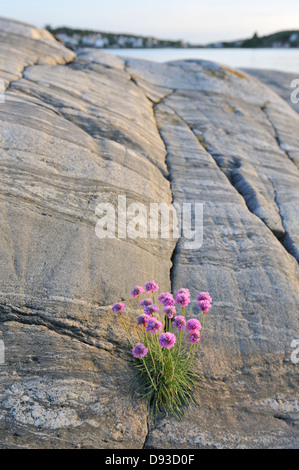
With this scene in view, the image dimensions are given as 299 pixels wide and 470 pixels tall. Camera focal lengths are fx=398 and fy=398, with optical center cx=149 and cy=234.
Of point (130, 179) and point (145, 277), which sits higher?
point (130, 179)

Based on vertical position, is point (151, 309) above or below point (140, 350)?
above

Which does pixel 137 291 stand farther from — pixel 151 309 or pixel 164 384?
pixel 164 384

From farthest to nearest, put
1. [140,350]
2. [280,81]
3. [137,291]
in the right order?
[280,81] < [137,291] < [140,350]

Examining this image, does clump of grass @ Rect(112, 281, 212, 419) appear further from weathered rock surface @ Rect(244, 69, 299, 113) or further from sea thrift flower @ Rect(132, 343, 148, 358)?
weathered rock surface @ Rect(244, 69, 299, 113)

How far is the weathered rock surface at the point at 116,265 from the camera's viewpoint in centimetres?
531

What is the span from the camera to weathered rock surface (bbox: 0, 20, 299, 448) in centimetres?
531

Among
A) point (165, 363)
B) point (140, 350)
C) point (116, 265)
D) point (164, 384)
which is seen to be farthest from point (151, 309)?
point (116, 265)

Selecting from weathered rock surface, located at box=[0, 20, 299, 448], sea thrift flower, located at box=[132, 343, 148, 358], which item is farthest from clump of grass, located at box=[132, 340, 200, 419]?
sea thrift flower, located at box=[132, 343, 148, 358]

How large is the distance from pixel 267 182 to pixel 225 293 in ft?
14.9

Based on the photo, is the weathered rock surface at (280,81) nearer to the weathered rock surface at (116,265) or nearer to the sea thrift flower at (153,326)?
the weathered rock surface at (116,265)

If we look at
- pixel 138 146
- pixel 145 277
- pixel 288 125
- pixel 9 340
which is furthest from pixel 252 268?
pixel 288 125

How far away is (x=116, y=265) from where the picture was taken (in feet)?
Answer: 22.4

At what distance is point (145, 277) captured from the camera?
698cm
